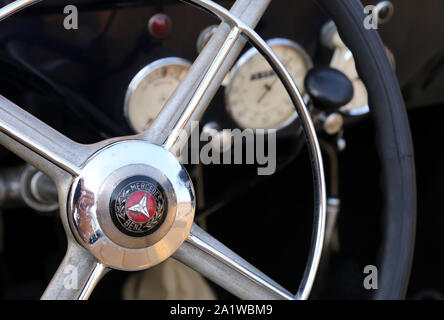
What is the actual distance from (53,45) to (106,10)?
112mm

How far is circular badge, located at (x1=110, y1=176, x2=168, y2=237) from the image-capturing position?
73 cm

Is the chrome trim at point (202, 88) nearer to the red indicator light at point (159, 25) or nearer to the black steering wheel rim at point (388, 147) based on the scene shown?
the black steering wheel rim at point (388, 147)

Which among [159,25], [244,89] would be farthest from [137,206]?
[244,89]

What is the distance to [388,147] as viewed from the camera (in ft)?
2.88

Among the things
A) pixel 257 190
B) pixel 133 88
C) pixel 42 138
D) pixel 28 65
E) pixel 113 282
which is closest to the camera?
pixel 42 138

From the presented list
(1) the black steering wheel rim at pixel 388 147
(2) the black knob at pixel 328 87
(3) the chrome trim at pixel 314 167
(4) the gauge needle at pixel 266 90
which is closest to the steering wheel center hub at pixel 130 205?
(3) the chrome trim at pixel 314 167

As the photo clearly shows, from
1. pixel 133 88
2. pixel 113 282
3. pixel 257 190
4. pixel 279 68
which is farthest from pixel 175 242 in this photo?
pixel 257 190

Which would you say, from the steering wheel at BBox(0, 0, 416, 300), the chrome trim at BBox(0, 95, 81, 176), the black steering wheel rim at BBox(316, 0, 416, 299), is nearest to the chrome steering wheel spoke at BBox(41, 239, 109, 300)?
the steering wheel at BBox(0, 0, 416, 300)

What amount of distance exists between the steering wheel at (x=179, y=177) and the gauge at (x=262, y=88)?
0.41m

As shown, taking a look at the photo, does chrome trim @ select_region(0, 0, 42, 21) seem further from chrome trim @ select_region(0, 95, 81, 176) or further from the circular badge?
the circular badge

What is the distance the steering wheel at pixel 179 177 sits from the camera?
2.39 ft

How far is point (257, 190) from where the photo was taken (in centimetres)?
179

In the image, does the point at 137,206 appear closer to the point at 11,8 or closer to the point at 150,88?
the point at 11,8
